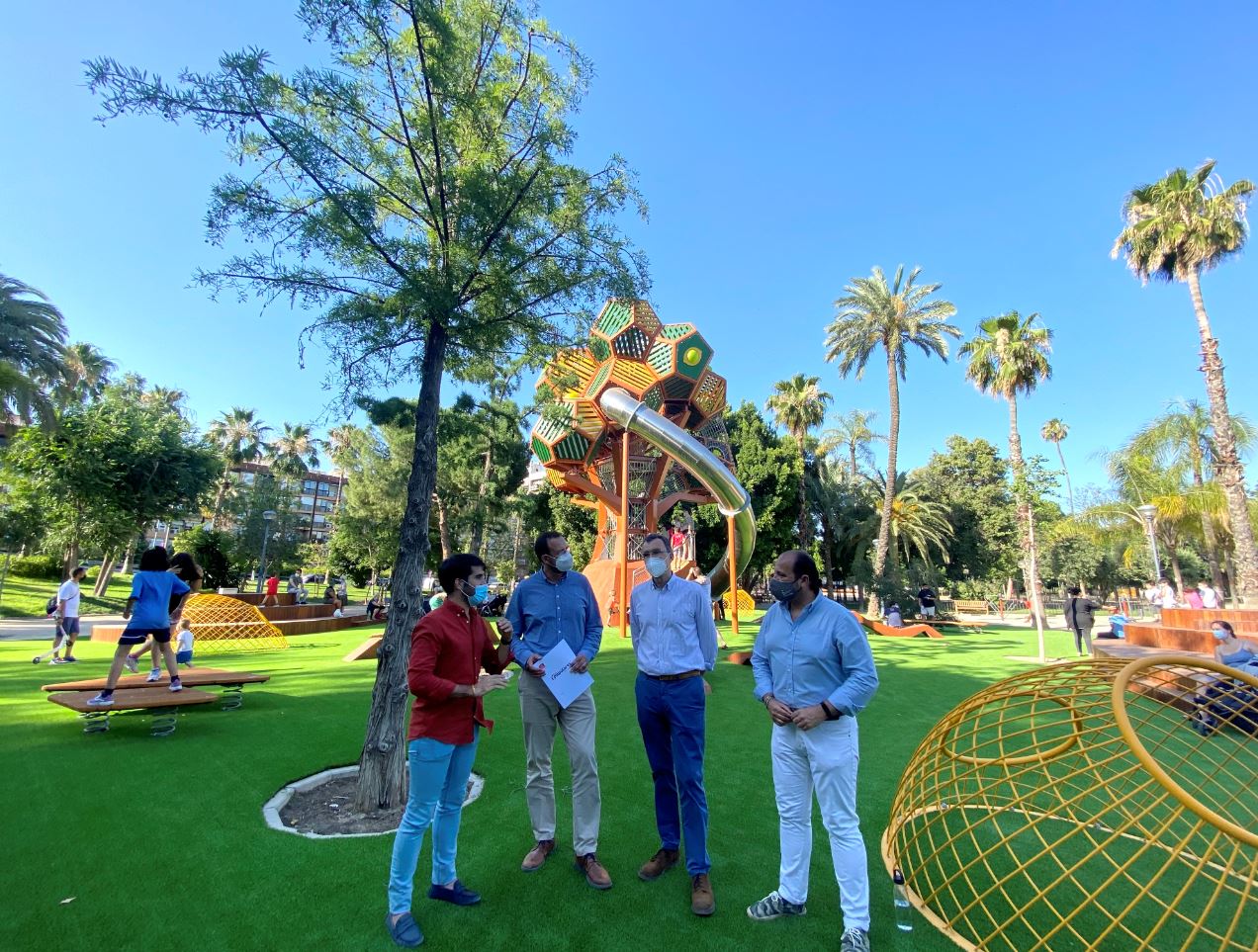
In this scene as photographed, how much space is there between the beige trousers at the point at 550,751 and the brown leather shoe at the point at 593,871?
84 mm

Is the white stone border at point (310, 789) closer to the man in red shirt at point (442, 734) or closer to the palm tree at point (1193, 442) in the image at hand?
the man in red shirt at point (442, 734)

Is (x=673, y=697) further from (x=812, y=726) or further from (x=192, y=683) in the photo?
(x=192, y=683)

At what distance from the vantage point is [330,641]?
53.4 feet

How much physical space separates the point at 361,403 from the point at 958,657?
15402mm

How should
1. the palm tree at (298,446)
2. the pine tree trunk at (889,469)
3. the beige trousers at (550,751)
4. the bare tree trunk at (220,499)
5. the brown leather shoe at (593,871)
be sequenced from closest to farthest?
1. the brown leather shoe at (593,871)
2. the beige trousers at (550,751)
3. the pine tree trunk at (889,469)
4. the bare tree trunk at (220,499)
5. the palm tree at (298,446)

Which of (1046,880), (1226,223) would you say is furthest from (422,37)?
(1226,223)

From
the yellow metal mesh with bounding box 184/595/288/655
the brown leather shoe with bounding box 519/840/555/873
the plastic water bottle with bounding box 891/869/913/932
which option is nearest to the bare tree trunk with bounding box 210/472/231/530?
the yellow metal mesh with bounding box 184/595/288/655

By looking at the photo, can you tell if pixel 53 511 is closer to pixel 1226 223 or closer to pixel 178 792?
pixel 178 792

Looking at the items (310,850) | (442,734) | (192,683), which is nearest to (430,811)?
(442,734)

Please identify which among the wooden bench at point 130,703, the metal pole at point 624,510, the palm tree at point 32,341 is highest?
the palm tree at point 32,341

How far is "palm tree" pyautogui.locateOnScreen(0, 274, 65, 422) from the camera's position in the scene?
61.2ft

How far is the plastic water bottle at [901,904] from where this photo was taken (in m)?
3.13

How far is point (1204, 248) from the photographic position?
1877 cm

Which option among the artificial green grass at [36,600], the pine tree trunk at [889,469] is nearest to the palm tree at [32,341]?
the artificial green grass at [36,600]
